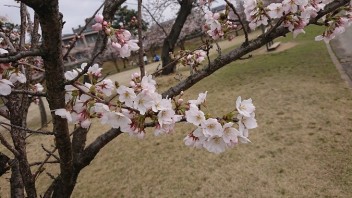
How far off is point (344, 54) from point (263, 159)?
854 cm

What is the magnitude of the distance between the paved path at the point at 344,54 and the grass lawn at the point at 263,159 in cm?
46

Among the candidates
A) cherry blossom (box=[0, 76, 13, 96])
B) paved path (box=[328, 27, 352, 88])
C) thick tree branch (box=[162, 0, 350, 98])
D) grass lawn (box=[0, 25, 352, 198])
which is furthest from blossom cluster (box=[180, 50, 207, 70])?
paved path (box=[328, 27, 352, 88])

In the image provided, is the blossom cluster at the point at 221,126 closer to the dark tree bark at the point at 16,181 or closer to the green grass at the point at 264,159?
the dark tree bark at the point at 16,181

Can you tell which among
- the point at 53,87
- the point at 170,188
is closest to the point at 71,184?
the point at 53,87

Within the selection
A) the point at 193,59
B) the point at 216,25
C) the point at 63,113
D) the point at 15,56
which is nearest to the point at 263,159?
the point at 193,59

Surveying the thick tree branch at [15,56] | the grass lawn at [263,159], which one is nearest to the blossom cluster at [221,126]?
the thick tree branch at [15,56]

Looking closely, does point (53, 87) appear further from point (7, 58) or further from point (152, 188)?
point (152, 188)

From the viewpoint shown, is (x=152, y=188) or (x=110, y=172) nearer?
(x=152, y=188)

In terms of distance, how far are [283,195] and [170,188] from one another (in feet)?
5.69

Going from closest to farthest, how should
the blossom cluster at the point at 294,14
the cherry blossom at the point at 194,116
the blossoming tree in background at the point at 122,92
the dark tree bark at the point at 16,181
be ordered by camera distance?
the blossoming tree in background at the point at 122,92 → the cherry blossom at the point at 194,116 → the blossom cluster at the point at 294,14 → the dark tree bark at the point at 16,181

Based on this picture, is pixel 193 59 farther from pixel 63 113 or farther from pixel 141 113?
pixel 63 113

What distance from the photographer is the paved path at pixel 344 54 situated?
947 cm

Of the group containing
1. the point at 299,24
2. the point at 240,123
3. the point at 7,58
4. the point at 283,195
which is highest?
the point at 7,58

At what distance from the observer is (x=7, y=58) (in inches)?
55.0
